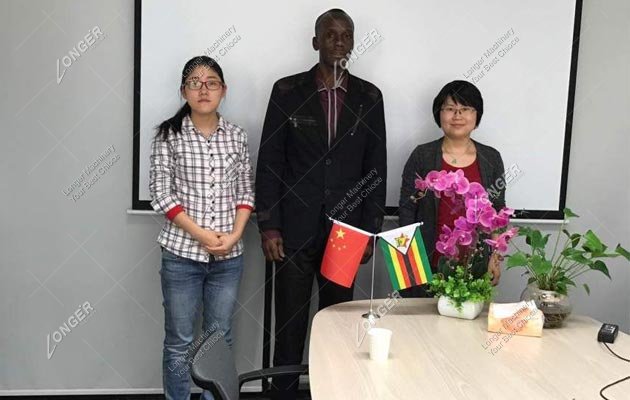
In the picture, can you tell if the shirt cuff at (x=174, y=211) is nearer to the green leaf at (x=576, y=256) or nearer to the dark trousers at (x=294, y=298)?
the dark trousers at (x=294, y=298)

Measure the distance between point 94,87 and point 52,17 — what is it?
0.35 meters

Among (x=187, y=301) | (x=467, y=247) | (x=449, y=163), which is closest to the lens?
(x=467, y=247)

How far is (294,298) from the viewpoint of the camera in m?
2.82

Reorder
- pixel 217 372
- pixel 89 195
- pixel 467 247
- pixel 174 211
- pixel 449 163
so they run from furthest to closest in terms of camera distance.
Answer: pixel 89 195 < pixel 449 163 < pixel 174 211 < pixel 467 247 < pixel 217 372

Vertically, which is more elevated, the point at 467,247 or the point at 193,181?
the point at 193,181

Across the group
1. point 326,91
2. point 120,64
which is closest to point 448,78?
point 326,91

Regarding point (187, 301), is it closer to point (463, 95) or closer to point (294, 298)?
point (294, 298)

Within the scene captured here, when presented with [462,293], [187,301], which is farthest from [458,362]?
[187,301]

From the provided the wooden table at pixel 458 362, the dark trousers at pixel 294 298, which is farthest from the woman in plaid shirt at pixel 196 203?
the wooden table at pixel 458 362

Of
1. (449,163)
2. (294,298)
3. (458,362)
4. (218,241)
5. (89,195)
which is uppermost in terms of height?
(449,163)

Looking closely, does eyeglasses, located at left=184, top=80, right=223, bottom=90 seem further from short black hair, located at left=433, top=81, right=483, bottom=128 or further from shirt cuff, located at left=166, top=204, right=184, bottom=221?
short black hair, located at left=433, top=81, right=483, bottom=128

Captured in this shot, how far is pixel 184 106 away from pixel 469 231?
1.33 meters

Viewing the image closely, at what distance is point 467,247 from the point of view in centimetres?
221

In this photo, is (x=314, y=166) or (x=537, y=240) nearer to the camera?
(x=537, y=240)
